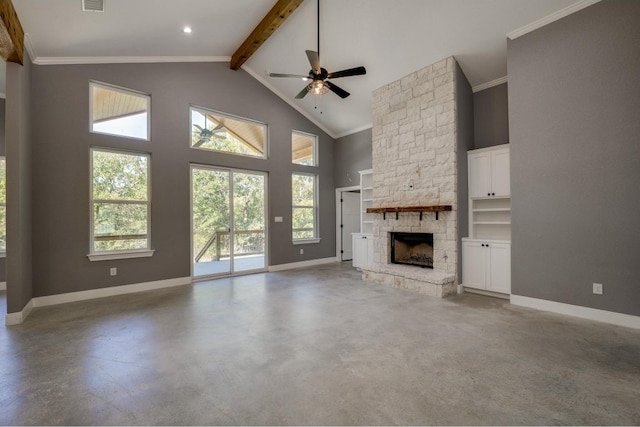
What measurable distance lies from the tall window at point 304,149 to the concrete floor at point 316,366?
444cm

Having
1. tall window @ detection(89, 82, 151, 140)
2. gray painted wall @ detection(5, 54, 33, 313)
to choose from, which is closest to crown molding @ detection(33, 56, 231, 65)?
tall window @ detection(89, 82, 151, 140)

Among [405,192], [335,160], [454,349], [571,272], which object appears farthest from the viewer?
[335,160]

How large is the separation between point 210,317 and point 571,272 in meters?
4.68

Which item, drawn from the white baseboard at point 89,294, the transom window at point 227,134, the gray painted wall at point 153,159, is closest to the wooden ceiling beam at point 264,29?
the gray painted wall at point 153,159

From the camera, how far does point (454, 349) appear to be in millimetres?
2736

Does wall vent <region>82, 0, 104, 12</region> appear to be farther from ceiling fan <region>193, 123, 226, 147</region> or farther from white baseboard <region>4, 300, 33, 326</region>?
white baseboard <region>4, 300, 33, 326</region>

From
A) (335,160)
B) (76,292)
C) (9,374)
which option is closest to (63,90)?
(76,292)

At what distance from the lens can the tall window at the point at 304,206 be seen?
7.37m

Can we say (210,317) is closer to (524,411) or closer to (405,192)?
(524,411)

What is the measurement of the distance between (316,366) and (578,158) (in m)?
4.03

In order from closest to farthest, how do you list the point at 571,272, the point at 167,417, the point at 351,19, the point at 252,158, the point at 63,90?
the point at 167,417 → the point at 571,272 → the point at 63,90 → the point at 351,19 → the point at 252,158

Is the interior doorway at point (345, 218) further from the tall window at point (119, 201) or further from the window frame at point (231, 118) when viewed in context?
the tall window at point (119, 201)

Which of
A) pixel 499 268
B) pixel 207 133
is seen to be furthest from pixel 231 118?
pixel 499 268

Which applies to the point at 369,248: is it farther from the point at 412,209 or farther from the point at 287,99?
the point at 287,99
